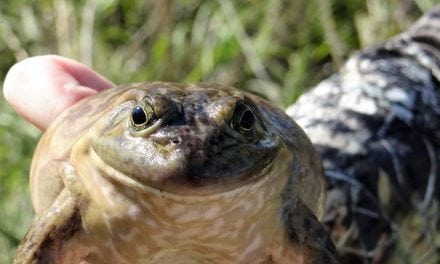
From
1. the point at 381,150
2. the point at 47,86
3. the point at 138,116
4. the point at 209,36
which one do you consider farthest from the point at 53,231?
the point at 209,36

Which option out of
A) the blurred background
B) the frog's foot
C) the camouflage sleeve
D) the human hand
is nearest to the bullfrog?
the frog's foot

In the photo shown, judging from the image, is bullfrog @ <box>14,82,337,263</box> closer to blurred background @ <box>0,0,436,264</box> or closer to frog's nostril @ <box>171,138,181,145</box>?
frog's nostril @ <box>171,138,181,145</box>

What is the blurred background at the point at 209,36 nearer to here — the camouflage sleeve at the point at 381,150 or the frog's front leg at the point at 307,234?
the camouflage sleeve at the point at 381,150

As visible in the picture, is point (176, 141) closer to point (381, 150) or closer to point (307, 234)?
point (307, 234)

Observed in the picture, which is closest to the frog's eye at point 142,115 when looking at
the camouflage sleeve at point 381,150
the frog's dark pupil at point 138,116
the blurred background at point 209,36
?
the frog's dark pupil at point 138,116

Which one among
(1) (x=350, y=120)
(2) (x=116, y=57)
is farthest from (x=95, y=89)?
(2) (x=116, y=57)

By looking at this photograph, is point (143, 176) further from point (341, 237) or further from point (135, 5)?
point (135, 5)
